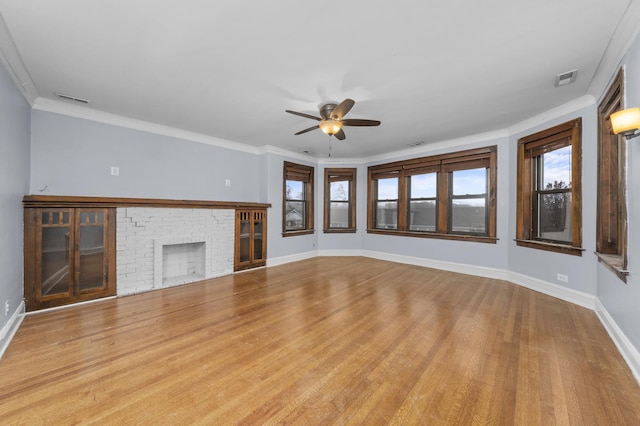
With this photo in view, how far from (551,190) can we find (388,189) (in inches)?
123

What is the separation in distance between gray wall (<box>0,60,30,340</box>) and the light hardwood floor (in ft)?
1.43

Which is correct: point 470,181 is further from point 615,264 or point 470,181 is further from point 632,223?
point 632,223

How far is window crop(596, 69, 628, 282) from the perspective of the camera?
261 cm

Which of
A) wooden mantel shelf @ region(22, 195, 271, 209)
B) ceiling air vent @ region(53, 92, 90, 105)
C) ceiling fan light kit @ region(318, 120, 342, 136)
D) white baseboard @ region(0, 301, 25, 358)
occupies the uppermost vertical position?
ceiling air vent @ region(53, 92, 90, 105)

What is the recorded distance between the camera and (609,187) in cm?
278

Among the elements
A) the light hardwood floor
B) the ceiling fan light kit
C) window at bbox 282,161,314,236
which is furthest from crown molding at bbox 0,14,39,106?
window at bbox 282,161,314,236

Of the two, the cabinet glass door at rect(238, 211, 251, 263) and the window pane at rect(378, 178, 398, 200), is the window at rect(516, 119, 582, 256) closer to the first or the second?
the window pane at rect(378, 178, 398, 200)

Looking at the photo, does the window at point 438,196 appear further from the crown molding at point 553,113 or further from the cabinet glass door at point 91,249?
the cabinet glass door at point 91,249

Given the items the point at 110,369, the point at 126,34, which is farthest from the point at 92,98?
the point at 110,369

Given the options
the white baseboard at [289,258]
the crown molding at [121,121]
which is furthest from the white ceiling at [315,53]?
the white baseboard at [289,258]

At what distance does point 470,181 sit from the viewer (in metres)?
5.00

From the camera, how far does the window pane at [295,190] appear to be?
6.22m

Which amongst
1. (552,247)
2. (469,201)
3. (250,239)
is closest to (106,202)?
(250,239)

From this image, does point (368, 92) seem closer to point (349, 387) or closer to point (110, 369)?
point (349, 387)
